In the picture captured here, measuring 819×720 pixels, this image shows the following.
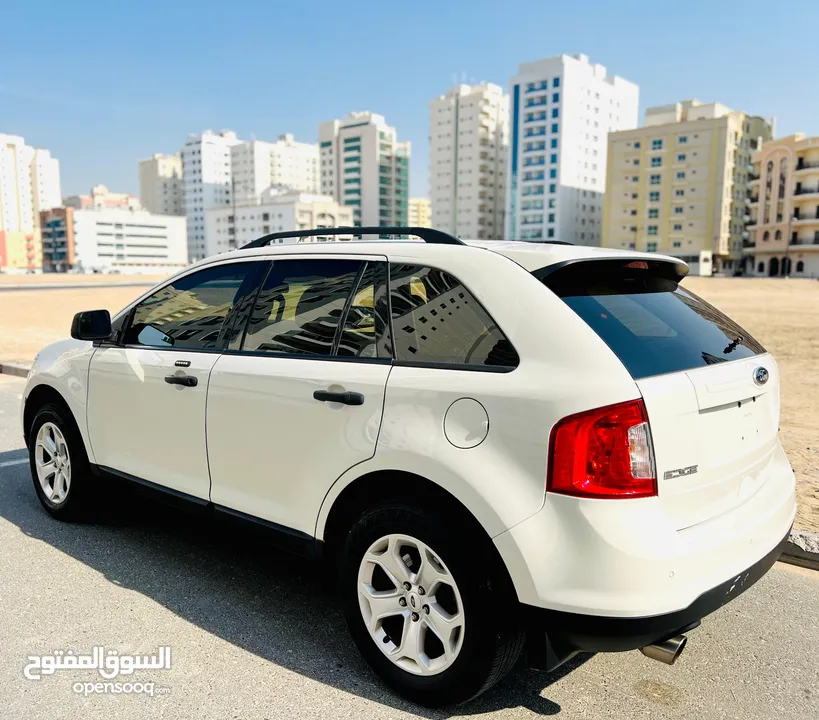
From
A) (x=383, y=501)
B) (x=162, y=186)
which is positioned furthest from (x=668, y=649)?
(x=162, y=186)

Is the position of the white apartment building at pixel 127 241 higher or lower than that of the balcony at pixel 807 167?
lower

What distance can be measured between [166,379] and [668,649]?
8.49 feet

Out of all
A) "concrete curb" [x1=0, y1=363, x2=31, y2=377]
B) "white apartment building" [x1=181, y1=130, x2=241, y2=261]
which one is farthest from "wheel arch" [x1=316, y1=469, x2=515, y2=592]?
"white apartment building" [x1=181, y1=130, x2=241, y2=261]

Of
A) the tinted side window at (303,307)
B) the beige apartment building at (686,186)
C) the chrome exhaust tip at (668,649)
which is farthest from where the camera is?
the beige apartment building at (686,186)

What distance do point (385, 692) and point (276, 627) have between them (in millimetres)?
734

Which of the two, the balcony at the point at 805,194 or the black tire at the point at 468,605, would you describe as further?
the balcony at the point at 805,194

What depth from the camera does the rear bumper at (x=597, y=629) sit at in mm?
2246

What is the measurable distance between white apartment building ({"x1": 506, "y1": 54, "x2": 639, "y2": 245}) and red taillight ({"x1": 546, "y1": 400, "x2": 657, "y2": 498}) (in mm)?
108147

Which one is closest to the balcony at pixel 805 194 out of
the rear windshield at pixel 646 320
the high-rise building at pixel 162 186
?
the rear windshield at pixel 646 320

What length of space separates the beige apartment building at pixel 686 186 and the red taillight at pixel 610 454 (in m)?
94.1

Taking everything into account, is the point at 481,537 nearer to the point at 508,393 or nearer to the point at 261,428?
the point at 508,393

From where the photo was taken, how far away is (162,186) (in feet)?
600

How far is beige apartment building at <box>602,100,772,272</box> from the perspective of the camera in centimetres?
9188

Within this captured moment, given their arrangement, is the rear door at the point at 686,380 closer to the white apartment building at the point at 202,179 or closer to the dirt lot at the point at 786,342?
the dirt lot at the point at 786,342
